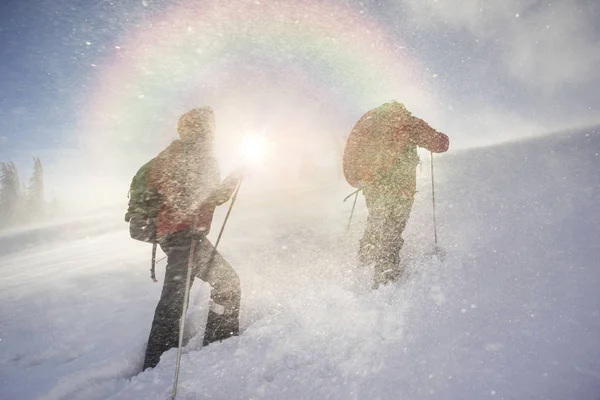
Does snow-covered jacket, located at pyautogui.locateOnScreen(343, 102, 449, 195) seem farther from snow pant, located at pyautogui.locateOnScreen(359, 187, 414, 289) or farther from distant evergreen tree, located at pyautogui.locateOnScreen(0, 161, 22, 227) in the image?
distant evergreen tree, located at pyautogui.locateOnScreen(0, 161, 22, 227)

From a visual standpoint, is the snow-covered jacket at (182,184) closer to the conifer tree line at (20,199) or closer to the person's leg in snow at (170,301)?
the person's leg in snow at (170,301)

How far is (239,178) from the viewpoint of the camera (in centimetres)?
328

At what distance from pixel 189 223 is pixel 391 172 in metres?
2.73

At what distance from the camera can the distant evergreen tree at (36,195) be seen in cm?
5291

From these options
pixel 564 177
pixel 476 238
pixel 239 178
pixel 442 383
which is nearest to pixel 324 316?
pixel 442 383

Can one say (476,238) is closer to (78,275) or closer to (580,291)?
(580,291)

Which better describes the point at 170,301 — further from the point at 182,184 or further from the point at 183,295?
the point at 182,184

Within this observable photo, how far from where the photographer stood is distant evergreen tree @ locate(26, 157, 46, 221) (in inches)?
2083

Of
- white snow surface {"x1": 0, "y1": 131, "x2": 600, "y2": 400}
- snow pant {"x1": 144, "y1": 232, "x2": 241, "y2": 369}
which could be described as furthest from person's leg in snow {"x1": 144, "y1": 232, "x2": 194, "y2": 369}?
white snow surface {"x1": 0, "y1": 131, "x2": 600, "y2": 400}

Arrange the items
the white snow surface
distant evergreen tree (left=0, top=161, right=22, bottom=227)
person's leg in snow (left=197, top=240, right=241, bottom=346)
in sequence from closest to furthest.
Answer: the white snow surface → person's leg in snow (left=197, top=240, right=241, bottom=346) → distant evergreen tree (left=0, top=161, right=22, bottom=227)

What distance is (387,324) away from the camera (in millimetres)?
2791

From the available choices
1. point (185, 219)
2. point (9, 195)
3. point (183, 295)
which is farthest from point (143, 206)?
point (9, 195)

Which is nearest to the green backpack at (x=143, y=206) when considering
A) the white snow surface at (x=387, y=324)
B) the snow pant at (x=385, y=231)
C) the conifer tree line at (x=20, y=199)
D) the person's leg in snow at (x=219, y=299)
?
the person's leg in snow at (x=219, y=299)

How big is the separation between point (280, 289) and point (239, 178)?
248 cm
